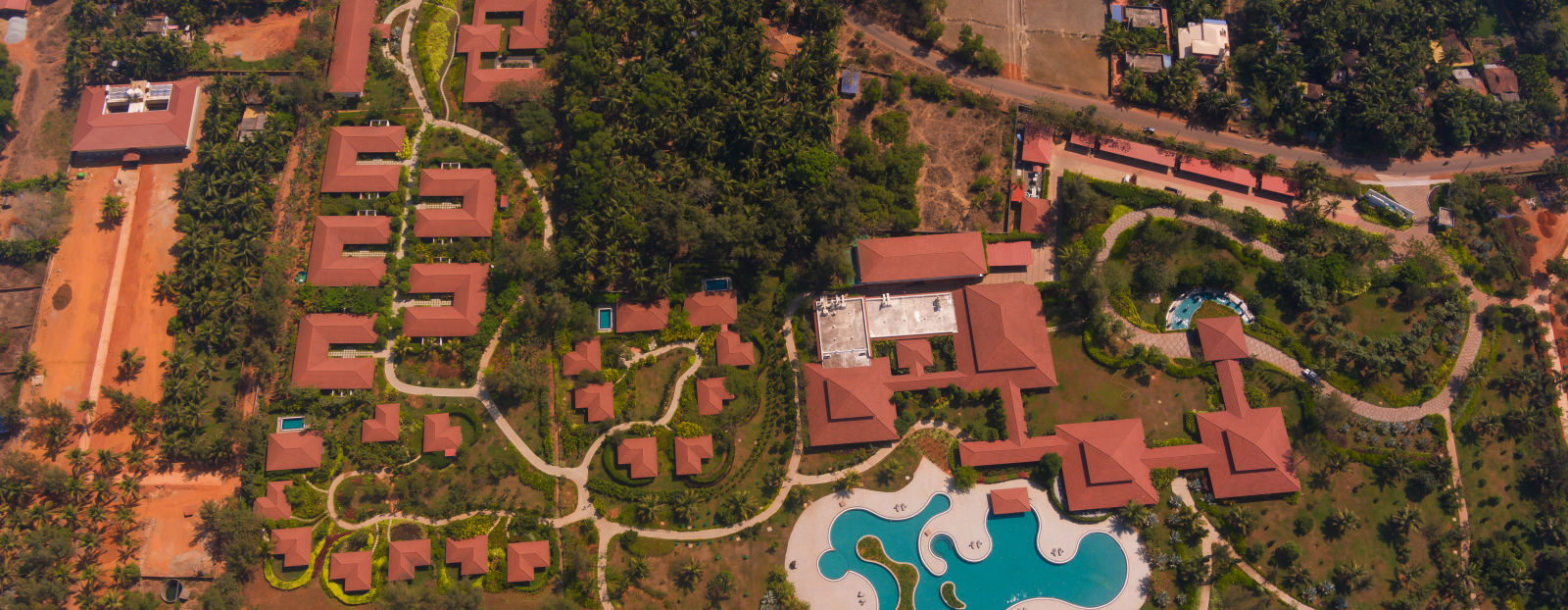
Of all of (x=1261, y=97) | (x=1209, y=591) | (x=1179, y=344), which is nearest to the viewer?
(x=1209, y=591)

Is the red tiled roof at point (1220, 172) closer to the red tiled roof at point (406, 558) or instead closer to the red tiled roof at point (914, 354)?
the red tiled roof at point (914, 354)

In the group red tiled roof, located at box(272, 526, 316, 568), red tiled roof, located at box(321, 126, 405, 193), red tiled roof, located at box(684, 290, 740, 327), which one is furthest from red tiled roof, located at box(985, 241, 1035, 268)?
red tiled roof, located at box(272, 526, 316, 568)

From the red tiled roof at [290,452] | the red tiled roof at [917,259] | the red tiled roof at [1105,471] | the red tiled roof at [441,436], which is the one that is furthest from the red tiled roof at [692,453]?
the red tiled roof at [290,452]

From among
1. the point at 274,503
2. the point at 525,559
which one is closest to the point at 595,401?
the point at 525,559

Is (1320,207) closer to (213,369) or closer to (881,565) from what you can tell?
(881,565)

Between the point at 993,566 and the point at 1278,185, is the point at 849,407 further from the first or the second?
the point at 1278,185

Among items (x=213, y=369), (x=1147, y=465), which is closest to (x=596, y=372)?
(x=213, y=369)
